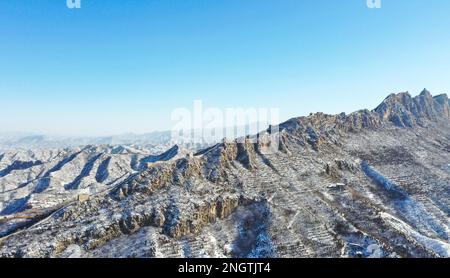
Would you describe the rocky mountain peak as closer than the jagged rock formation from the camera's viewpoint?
No

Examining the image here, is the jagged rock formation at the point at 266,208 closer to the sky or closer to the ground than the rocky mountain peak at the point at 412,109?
closer to the ground

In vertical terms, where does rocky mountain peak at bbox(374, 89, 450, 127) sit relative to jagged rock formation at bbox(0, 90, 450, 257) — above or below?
above

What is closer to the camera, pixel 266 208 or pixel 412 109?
pixel 266 208

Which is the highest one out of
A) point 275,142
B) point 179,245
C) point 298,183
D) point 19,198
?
point 275,142

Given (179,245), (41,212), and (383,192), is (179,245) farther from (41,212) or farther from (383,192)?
(383,192)

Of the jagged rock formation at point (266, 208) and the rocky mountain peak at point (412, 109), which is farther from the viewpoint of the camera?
the rocky mountain peak at point (412, 109)

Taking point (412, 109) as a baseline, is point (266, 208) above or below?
below

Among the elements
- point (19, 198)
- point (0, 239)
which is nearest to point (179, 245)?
point (0, 239)
